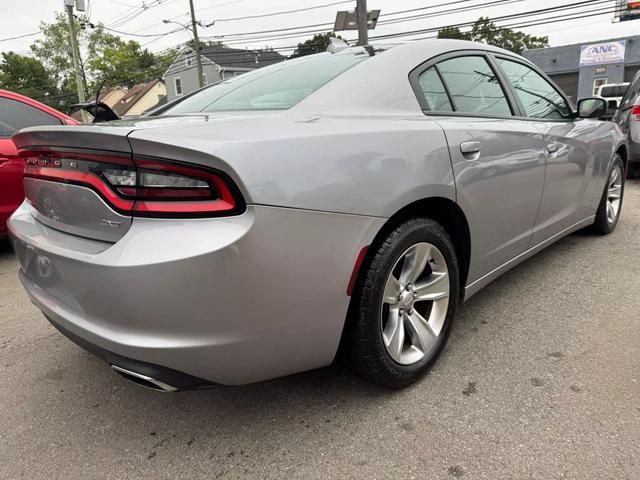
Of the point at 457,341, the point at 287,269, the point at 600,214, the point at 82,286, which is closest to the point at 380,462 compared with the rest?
the point at 287,269

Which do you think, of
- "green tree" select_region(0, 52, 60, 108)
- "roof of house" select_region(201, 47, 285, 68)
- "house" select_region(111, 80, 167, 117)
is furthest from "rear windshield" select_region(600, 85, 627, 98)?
"green tree" select_region(0, 52, 60, 108)

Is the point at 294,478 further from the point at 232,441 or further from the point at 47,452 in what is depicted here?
the point at 47,452

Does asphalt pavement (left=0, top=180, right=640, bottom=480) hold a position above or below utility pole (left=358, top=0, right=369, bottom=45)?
below

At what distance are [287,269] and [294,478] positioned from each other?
718mm

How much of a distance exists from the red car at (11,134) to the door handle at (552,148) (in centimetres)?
385

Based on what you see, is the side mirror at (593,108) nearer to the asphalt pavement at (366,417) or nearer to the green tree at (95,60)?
the asphalt pavement at (366,417)

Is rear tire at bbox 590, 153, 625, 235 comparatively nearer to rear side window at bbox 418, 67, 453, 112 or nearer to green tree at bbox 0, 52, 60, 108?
rear side window at bbox 418, 67, 453, 112

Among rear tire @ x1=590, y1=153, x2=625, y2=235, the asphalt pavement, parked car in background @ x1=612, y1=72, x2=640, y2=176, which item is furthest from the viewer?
parked car in background @ x1=612, y1=72, x2=640, y2=176

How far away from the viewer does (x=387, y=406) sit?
192 centimetres

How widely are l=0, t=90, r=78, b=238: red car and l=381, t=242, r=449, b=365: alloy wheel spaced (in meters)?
3.59

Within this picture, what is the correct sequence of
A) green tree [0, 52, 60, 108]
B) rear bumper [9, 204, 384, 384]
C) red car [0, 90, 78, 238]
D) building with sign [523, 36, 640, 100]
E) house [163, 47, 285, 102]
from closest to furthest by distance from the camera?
rear bumper [9, 204, 384, 384], red car [0, 90, 78, 238], building with sign [523, 36, 640, 100], house [163, 47, 285, 102], green tree [0, 52, 60, 108]

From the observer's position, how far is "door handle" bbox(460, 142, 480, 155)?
206cm

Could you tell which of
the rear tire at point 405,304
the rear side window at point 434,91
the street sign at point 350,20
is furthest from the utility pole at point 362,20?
the rear tire at point 405,304

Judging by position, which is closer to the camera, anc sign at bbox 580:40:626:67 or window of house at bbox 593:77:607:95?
anc sign at bbox 580:40:626:67
